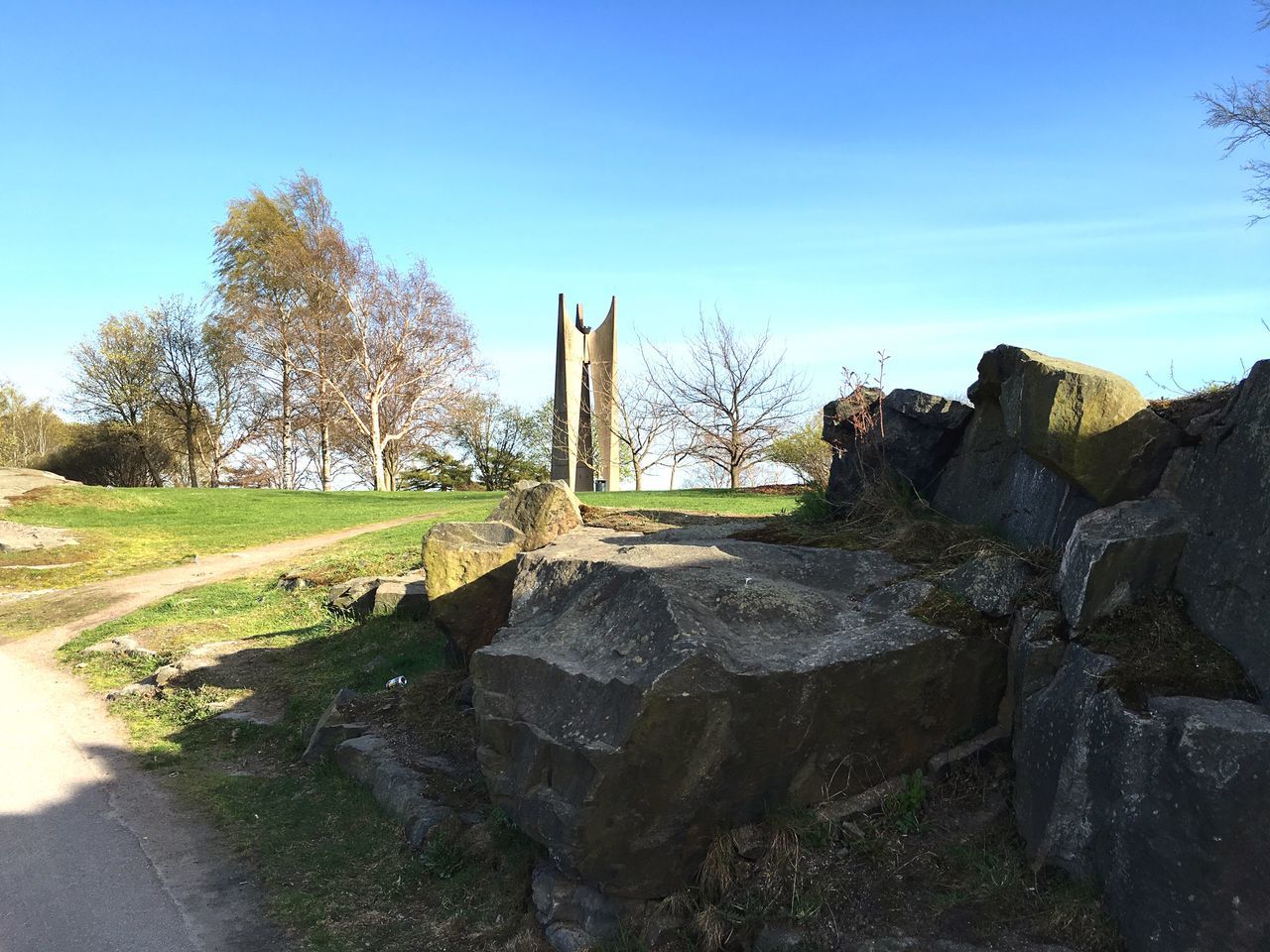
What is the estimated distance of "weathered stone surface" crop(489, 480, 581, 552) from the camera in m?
7.74

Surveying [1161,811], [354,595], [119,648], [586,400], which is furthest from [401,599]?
[586,400]

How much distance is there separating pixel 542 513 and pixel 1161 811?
216 inches

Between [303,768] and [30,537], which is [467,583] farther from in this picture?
[30,537]

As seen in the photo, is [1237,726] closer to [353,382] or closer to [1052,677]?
[1052,677]

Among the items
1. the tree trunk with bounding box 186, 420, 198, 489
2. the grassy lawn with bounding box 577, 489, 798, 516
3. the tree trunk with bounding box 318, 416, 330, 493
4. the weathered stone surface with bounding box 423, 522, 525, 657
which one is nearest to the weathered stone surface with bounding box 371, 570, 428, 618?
the weathered stone surface with bounding box 423, 522, 525, 657

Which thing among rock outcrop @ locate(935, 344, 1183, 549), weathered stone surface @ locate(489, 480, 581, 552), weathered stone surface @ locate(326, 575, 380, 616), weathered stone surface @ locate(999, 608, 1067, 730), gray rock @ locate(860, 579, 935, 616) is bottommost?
weathered stone surface @ locate(326, 575, 380, 616)

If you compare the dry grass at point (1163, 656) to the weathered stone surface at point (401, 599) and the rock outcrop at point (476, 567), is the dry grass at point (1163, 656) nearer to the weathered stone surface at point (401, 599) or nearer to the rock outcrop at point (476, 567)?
the rock outcrop at point (476, 567)

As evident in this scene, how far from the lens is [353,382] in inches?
1411

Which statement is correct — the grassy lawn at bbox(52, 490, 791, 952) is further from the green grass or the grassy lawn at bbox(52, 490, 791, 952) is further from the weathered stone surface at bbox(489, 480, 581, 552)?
the green grass

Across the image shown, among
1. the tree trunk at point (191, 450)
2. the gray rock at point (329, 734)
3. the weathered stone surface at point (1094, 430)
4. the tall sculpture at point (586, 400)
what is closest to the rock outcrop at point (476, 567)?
the gray rock at point (329, 734)

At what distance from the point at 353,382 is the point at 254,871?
32.3m

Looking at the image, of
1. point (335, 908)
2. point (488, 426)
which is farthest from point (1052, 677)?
point (488, 426)

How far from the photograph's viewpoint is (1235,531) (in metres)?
3.53

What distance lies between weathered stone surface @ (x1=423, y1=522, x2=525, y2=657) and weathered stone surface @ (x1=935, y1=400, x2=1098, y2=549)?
3.58 meters
